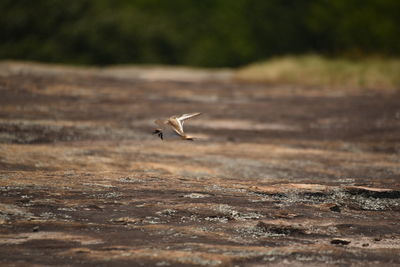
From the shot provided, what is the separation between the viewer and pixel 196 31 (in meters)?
29.1

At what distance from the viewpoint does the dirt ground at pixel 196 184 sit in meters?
3.53

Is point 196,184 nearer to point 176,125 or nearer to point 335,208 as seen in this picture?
point 176,125

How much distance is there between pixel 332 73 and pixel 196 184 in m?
14.2

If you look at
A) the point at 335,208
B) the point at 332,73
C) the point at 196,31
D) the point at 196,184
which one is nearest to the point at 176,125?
the point at 196,184

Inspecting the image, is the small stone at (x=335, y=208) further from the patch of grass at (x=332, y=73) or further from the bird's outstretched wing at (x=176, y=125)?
the patch of grass at (x=332, y=73)

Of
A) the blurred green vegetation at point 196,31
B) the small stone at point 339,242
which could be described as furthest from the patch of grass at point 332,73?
the small stone at point 339,242

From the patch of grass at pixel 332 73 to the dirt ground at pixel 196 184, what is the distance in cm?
499

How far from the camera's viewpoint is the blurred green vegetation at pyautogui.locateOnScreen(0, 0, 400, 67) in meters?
26.0

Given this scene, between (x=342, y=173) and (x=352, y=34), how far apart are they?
20.5 meters

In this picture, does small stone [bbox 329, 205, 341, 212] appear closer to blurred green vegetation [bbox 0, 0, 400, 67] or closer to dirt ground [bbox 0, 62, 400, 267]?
dirt ground [bbox 0, 62, 400, 267]

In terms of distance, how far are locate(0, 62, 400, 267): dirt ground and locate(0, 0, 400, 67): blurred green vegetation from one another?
554 inches

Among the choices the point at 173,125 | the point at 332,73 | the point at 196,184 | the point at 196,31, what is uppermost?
the point at 196,31

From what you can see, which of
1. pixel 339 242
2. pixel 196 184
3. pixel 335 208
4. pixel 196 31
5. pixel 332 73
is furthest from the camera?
pixel 196 31

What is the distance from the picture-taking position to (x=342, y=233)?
4.02 meters
